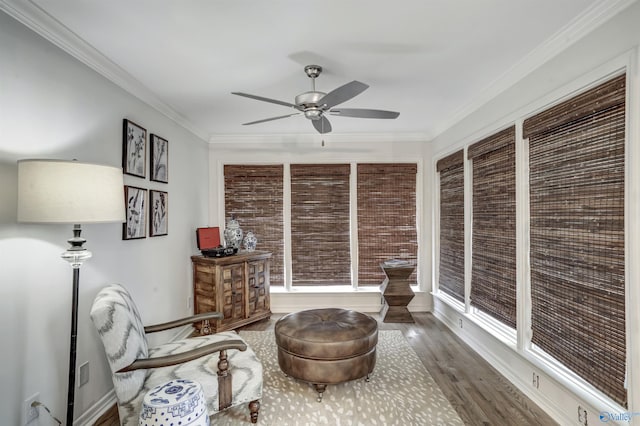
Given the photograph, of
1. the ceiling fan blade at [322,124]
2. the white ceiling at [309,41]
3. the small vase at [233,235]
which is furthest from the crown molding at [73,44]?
the small vase at [233,235]

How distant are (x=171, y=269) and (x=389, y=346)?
2.54m

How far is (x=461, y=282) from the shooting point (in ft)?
12.3

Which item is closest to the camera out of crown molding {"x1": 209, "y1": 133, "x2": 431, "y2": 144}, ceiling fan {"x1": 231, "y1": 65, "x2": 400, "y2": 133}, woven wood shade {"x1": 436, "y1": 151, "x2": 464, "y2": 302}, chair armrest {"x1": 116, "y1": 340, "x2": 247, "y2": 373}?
chair armrest {"x1": 116, "y1": 340, "x2": 247, "y2": 373}

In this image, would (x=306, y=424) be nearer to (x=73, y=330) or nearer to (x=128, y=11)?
(x=73, y=330)

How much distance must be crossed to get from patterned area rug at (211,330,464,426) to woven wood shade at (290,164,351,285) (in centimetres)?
181

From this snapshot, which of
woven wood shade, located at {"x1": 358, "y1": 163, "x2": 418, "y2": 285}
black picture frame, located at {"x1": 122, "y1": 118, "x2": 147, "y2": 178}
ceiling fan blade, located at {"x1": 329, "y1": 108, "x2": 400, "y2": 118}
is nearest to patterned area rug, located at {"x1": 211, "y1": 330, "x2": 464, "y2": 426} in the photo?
woven wood shade, located at {"x1": 358, "y1": 163, "x2": 418, "y2": 285}

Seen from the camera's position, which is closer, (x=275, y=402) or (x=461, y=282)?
(x=275, y=402)

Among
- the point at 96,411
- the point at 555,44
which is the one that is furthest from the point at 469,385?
the point at 96,411

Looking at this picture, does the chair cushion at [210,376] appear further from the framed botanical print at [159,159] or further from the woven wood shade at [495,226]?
the woven wood shade at [495,226]

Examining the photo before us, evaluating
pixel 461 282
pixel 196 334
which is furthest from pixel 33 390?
pixel 461 282

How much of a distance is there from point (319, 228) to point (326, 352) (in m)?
2.48

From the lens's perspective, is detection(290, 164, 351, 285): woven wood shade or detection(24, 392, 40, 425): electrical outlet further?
detection(290, 164, 351, 285): woven wood shade

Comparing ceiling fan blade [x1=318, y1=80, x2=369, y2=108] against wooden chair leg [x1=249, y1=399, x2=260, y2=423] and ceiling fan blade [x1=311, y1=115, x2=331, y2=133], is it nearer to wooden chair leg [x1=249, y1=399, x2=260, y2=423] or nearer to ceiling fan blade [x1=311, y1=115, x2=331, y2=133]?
ceiling fan blade [x1=311, y1=115, x2=331, y2=133]

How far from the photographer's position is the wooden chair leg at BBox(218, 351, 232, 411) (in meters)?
2.05
